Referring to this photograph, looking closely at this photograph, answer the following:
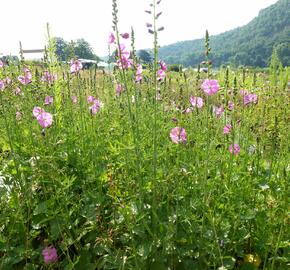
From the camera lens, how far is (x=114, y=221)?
2109 millimetres

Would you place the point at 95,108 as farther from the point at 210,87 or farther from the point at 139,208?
the point at 139,208

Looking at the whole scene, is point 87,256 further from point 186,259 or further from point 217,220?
point 217,220

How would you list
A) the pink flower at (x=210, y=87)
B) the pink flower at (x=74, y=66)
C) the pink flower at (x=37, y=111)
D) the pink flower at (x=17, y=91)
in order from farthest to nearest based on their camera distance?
1. the pink flower at (x=17, y=91)
2. the pink flower at (x=74, y=66)
3. the pink flower at (x=37, y=111)
4. the pink flower at (x=210, y=87)

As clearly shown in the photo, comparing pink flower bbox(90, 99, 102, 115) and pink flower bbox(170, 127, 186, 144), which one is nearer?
pink flower bbox(170, 127, 186, 144)

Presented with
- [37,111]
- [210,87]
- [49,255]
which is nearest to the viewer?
[49,255]

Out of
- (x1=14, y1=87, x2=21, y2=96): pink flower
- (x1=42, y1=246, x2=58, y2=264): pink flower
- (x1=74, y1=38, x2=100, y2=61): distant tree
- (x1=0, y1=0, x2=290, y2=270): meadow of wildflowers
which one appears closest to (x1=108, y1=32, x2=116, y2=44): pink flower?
(x1=0, y1=0, x2=290, y2=270): meadow of wildflowers

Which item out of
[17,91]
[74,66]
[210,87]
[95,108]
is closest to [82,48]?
[17,91]

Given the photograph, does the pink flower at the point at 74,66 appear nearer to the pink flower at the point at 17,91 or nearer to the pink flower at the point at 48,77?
the pink flower at the point at 48,77

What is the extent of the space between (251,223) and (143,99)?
2622 mm

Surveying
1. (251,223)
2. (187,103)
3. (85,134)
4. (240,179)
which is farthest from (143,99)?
(251,223)

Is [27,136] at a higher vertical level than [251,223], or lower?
higher

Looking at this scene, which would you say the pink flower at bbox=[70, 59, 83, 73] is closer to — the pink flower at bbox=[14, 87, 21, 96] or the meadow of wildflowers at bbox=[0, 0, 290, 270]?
the pink flower at bbox=[14, 87, 21, 96]

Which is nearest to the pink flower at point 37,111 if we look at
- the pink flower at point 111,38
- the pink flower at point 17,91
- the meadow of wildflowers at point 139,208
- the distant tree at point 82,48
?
the meadow of wildflowers at point 139,208

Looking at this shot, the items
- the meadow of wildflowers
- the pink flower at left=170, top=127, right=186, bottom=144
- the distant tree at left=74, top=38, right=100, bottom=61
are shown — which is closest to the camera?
the meadow of wildflowers
